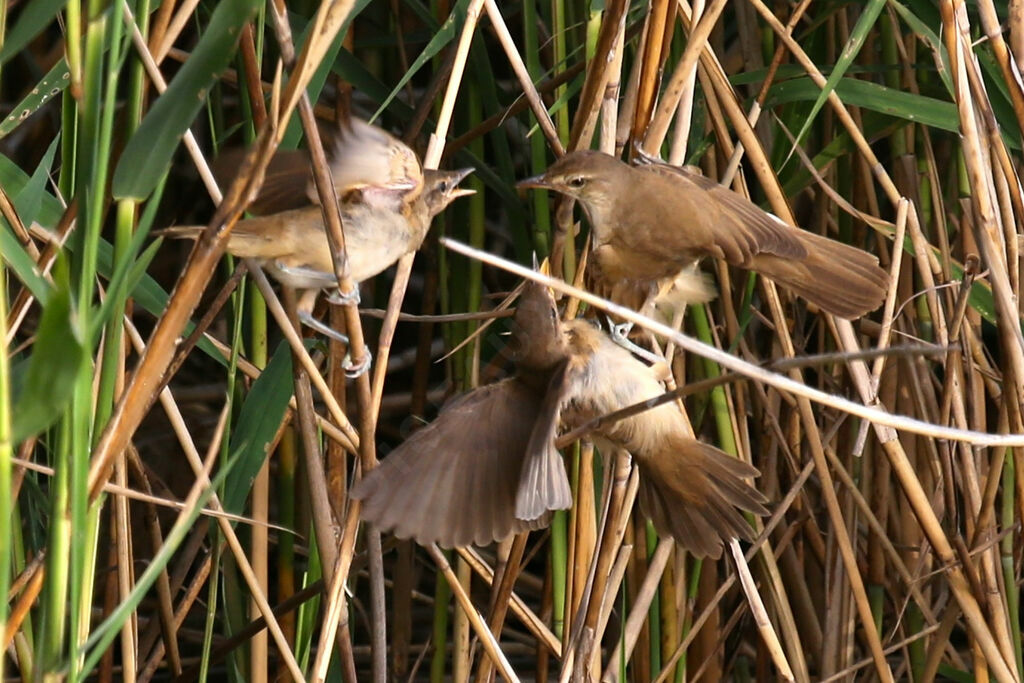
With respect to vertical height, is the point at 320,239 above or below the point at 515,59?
below

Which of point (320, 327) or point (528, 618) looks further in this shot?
point (528, 618)

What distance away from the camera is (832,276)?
1.73 metres

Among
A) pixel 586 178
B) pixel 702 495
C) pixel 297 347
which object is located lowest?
pixel 702 495

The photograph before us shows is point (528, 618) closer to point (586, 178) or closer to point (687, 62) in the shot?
point (586, 178)

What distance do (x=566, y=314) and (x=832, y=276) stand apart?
39 cm

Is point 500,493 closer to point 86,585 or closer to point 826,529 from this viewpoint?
point 86,585

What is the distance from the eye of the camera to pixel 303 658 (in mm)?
1641

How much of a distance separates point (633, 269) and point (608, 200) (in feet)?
0.40

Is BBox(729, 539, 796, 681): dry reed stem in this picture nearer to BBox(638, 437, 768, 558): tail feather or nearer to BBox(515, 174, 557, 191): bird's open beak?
BBox(638, 437, 768, 558): tail feather

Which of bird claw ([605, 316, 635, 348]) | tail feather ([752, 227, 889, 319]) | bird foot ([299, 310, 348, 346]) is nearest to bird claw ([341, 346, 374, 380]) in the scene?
bird foot ([299, 310, 348, 346])

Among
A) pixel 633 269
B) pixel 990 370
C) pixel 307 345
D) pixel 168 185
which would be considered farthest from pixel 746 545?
pixel 168 185

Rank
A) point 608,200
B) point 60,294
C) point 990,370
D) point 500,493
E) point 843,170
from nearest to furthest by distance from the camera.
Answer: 1. point 60,294
2. point 500,493
3. point 608,200
4. point 990,370
5. point 843,170

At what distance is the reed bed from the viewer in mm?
1004

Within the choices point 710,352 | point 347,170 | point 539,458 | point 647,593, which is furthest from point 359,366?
point 647,593
